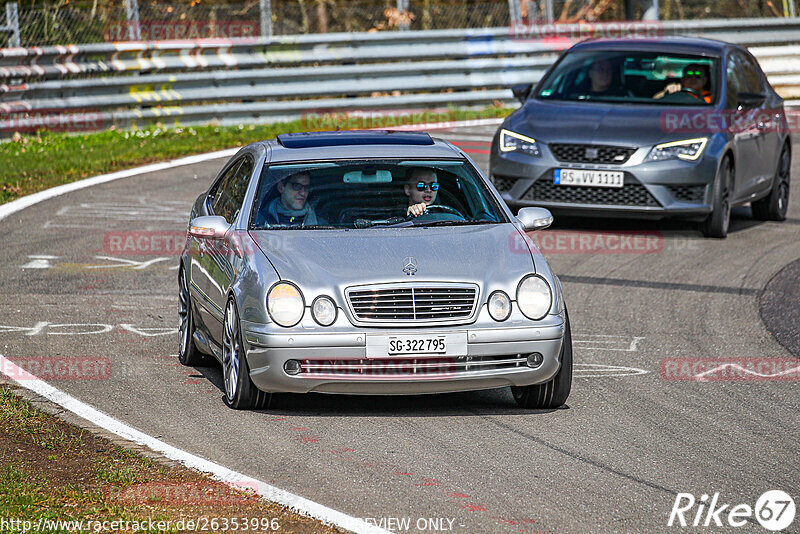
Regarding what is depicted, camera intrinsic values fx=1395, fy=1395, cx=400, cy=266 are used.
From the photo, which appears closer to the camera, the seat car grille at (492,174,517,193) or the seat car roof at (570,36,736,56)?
Answer: the seat car grille at (492,174,517,193)

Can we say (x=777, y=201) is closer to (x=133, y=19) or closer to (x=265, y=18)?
(x=265, y=18)

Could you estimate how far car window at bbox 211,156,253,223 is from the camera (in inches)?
326

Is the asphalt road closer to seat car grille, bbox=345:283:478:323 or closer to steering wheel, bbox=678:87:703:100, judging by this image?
seat car grille, bbox=345:283:478:323

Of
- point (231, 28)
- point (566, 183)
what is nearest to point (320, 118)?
point (231, 28)

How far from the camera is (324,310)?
702 cm

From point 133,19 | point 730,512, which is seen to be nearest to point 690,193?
point 730,512

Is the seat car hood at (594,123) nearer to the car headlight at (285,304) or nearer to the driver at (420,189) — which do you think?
the driver at (420,189)

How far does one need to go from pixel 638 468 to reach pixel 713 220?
748 centimetres

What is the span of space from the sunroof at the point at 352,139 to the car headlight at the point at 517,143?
4452 millimetres

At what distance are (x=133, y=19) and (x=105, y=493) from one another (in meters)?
15.5

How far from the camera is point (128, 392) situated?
25.5 ft

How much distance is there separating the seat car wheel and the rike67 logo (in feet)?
7.95

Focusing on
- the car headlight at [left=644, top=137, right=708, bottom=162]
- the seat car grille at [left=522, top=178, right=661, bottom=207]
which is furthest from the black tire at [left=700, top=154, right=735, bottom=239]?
the seat car grille at [left=522, top=178, right=661, bottom=207]

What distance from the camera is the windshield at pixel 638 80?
14070 millimetres
